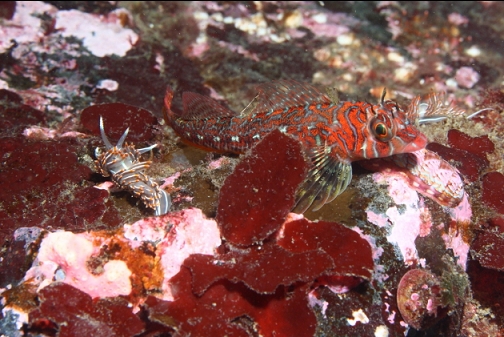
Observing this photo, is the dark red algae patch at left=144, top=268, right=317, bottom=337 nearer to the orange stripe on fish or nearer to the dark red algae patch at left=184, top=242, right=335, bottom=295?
the dark red algae patch at left=184, top=242, right=335, bottom=295

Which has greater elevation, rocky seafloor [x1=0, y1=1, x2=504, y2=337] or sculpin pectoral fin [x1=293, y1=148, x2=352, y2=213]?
sculpin pectoral fin [x1=293, y1=148, x2=352, y2=213]

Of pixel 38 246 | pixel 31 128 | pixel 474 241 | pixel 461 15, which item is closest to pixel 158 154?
pixel 31 128

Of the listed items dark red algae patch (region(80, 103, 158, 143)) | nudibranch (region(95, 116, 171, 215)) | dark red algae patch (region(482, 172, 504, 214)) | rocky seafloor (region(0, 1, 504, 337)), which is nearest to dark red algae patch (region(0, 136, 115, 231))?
rocky seafloor (region(0, 1, 504, 337))

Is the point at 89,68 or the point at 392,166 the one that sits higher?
the point at 392,166

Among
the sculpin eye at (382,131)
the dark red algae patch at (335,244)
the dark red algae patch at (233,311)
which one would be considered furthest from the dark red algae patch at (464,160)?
the dark red algae patch at (233,311)

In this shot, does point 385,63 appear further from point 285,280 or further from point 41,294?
point 41,294

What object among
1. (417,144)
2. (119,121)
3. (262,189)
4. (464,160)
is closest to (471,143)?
(464,160)
